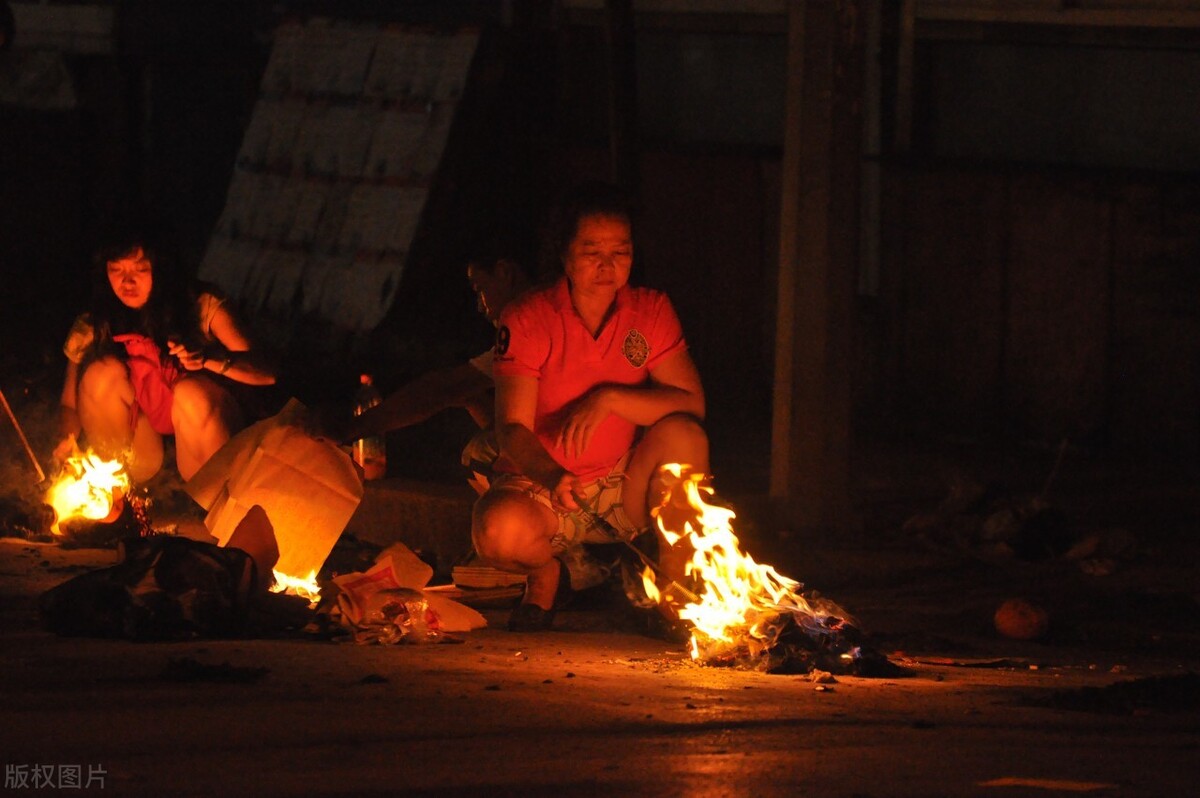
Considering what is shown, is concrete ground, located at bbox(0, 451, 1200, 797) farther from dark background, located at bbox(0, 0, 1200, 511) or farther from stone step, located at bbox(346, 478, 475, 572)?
dark background, located at bbox(0, 0, 1200, 511)

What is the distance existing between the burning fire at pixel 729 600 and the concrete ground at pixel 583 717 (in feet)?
0.41

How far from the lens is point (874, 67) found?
38.3ft

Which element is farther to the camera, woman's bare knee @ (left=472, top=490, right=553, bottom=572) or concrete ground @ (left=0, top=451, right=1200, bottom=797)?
woman's bare knee @ (left=472, top=490, right=553, bottom=572)

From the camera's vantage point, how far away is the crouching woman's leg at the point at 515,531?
20.6 ft

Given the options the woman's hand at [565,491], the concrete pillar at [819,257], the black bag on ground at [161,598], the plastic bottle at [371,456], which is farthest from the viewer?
the plastic bottle at [371,456]

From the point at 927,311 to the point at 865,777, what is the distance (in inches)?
274

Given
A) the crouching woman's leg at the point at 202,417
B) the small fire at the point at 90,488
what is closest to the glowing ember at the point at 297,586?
the crouching woman's leg at the point at 202,417

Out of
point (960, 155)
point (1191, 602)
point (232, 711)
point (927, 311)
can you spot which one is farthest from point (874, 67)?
point (232, 711)

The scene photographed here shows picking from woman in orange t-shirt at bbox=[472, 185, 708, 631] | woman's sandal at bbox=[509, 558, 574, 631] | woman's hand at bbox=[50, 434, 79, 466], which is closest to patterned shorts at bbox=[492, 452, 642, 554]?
woman in orange t-shirt at bbox=[472, 185, 708, 631]

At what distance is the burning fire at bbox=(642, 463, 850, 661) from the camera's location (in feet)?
18.9

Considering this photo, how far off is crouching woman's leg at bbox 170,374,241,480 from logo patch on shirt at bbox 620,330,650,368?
7.05 feet

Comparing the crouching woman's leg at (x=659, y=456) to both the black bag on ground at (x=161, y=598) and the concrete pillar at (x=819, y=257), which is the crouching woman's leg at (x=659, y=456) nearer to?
the black bag on ground at (x=161, y=598)

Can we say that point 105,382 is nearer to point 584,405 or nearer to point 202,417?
point 202,417

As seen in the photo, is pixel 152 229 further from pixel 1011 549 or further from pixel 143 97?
pixel 143 97
